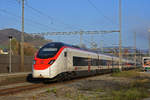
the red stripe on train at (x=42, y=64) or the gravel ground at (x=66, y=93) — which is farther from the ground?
the red stripe on train at (x=42, y=64)

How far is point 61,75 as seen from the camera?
19.2 m

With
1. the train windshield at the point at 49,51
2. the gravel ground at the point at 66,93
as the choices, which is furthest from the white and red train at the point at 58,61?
the gravel ground at the point at 66,93

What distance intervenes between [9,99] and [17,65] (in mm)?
22209

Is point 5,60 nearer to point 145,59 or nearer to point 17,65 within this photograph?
point 17,65

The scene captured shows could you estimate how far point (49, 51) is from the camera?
1884cm

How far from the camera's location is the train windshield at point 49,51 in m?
18.4

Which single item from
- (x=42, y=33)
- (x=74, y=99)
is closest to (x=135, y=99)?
(x=74, y=99)

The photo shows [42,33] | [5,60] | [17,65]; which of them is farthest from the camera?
[42,33]

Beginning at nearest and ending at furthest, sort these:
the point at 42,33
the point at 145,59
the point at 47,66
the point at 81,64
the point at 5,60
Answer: the point at 47,66
the point at 81,64
the point at 5,60
the point at 145,59
the point at 42,33

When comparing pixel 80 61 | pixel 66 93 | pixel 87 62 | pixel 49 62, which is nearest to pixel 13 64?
pixel 87 62

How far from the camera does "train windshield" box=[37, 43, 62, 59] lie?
1844 centimetres

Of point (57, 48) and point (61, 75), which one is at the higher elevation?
point (57, 48)

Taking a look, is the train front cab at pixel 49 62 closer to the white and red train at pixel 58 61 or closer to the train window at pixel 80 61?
the white and red train at pixel 58 61

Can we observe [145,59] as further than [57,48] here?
Yes
